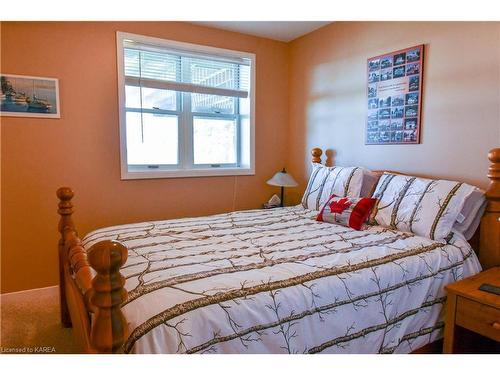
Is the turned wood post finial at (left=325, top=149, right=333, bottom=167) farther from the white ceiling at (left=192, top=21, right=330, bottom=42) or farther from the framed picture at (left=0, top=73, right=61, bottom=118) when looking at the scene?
the framed picture at (left=0, top=73, right=61, bottom=118)

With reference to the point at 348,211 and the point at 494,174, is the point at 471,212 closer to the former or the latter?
the point at 494,174

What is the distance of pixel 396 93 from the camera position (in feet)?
8.36

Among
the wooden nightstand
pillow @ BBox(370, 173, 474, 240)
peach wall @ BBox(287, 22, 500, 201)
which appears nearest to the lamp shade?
peach wall @ BBox(287, 22, 500, 201)

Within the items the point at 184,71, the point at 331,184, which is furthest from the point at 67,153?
the point at 331,184

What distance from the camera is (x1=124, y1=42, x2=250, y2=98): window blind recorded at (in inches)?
115

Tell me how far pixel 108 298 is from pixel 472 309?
1.58 meters

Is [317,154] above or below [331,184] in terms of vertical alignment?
above

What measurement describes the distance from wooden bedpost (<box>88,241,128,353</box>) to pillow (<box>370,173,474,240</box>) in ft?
5.66

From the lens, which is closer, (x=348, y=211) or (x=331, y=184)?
(x=348, y=211)

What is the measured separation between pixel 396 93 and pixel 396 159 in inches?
20.0

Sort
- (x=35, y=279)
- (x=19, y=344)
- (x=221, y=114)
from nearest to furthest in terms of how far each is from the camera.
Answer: (x=19, y=344) → (x=35, y=279) → (x=221, y=114)

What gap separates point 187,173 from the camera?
10.6ft
